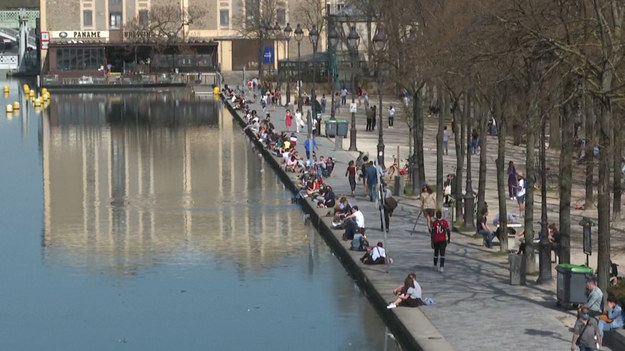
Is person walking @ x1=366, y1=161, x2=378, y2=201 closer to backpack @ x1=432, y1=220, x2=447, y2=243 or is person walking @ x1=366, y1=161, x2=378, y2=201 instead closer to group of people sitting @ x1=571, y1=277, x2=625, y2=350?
backpack @ x1=432, y1=220, x2=447, y2=243

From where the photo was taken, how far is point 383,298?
99.7ft

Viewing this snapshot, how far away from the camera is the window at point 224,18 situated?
496ft

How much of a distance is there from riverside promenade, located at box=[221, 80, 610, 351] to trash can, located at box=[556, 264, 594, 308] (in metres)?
0.27

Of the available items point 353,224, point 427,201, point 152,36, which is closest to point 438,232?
point 353,224

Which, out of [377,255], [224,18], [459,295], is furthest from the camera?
[224,18]

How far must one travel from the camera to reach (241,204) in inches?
2025

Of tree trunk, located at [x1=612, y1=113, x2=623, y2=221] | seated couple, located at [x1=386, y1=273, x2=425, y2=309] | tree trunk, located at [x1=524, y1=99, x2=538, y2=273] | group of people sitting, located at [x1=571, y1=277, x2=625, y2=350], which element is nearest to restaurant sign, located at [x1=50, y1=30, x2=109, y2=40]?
tree trunk, located at [x1=612, y1=113, x2=623, y2=221]

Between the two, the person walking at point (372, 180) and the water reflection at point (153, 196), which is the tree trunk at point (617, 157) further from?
→ the water reflection at point (153, 196)

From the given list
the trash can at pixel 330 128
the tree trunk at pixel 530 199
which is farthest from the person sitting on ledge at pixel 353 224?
the trash can at pixel 330 128

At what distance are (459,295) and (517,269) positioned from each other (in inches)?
62.5

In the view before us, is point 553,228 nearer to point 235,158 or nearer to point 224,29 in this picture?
point 235,158

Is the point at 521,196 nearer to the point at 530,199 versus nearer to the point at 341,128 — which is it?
the point at 530,199

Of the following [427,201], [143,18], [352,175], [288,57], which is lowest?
[427,201]

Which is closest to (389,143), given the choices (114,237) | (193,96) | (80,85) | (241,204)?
(241,204)
